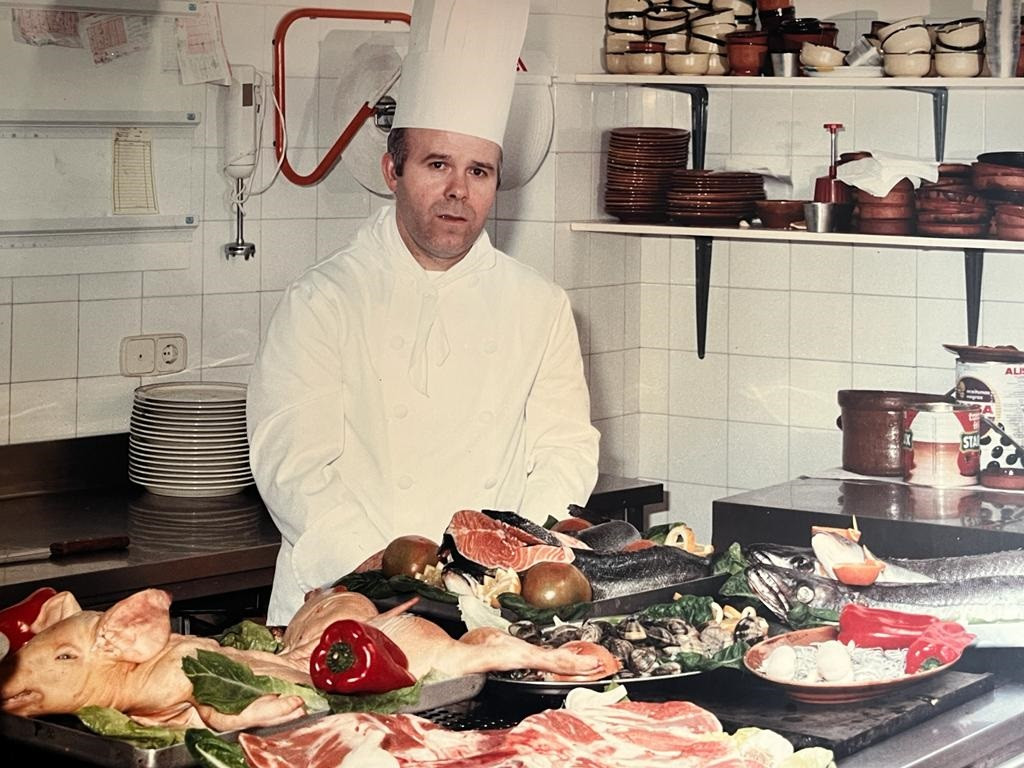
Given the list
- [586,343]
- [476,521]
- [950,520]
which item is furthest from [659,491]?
[476,521]

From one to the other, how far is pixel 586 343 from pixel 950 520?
48.0 inches

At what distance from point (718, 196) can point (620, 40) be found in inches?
17.9

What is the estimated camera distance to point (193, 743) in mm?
1332

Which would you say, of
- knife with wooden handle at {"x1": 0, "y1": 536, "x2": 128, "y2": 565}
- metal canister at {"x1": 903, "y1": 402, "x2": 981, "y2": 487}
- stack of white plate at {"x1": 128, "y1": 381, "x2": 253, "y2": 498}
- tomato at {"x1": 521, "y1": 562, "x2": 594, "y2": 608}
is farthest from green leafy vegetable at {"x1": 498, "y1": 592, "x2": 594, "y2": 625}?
metal canister at {"x1": 903, "y1": 402, "x2": 981, "y2": 487}

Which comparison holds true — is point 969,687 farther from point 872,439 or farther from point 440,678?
point 872,439

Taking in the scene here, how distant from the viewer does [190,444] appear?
3189 millimetres

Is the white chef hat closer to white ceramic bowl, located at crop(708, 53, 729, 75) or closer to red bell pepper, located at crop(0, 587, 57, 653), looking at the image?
white ceramic bowl, located at crop(708, 53, 729, 75)

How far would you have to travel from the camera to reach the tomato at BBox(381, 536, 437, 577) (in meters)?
1.95

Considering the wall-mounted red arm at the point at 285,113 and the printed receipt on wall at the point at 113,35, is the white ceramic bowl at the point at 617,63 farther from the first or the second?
the printed receipt on wall at the point at 113,35

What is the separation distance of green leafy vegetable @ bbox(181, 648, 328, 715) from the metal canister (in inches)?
81.7

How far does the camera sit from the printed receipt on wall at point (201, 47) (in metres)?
3.33

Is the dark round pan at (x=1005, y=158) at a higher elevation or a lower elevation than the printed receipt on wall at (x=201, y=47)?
lower

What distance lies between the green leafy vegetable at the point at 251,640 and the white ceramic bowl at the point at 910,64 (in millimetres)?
2257

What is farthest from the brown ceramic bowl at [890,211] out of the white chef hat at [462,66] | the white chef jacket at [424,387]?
the white chef hat at [462,66]
